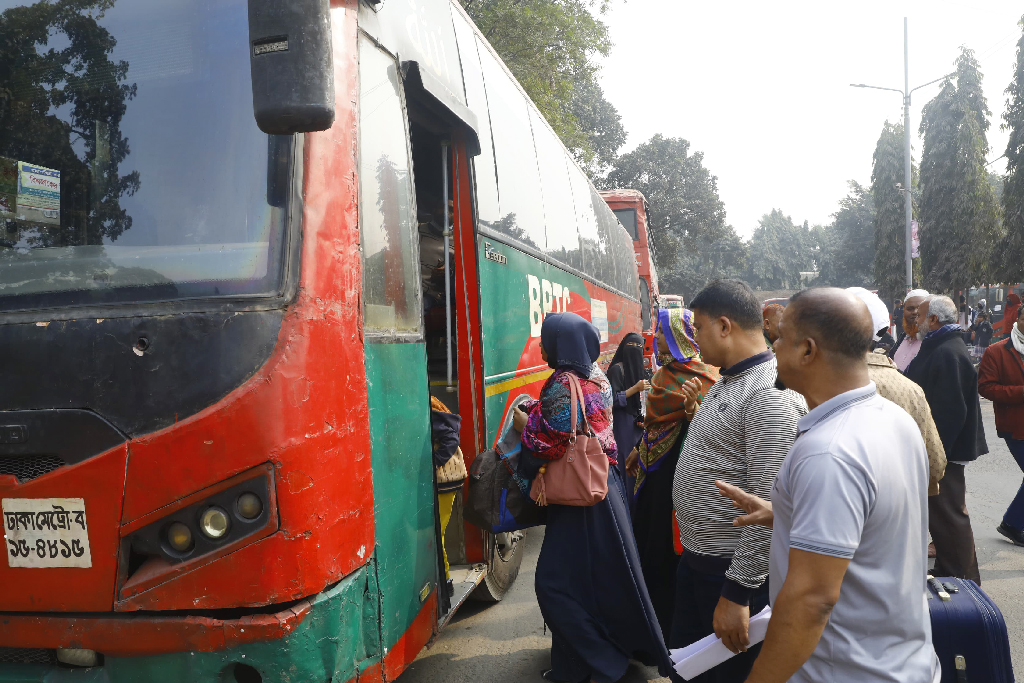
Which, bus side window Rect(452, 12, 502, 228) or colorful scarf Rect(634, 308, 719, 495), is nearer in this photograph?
colorful scarf Rect(634, 308, 719, 495)

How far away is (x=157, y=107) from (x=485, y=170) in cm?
232

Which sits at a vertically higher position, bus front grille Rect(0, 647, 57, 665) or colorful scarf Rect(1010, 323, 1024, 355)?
colorful scarf Rect(1010, 323, 1024, 355)

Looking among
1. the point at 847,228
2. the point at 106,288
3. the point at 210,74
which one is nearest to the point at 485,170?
the point at 210,74

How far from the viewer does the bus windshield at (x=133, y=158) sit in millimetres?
2377

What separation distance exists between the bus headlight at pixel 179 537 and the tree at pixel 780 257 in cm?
7736

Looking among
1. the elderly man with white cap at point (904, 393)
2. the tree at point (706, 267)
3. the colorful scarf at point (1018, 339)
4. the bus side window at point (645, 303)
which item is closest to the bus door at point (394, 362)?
the elderly man with white cap at point (904, 393)

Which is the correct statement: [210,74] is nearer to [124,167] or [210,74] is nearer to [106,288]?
[124,167]

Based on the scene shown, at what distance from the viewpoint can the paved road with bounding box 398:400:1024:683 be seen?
4.03 meters

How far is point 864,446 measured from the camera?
1.63m

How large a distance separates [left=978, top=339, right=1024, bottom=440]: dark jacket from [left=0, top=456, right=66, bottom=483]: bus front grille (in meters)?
5.81

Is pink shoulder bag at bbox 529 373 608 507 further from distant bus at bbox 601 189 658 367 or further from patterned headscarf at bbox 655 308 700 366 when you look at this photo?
distant bus at bbox 601 189 658 367

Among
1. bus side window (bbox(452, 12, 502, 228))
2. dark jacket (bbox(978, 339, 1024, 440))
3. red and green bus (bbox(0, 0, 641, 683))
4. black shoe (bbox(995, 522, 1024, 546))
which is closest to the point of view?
red and green bus (bbox(0, 0, 641, 683))

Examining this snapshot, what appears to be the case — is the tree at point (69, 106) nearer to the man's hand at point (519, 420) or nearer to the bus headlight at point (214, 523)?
the bus headlight at point (214, 523)

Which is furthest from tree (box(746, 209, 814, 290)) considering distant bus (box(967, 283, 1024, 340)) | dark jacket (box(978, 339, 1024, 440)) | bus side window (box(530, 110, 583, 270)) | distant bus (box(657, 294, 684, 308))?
dark jacket (box(978, 339, 1024, 440))
